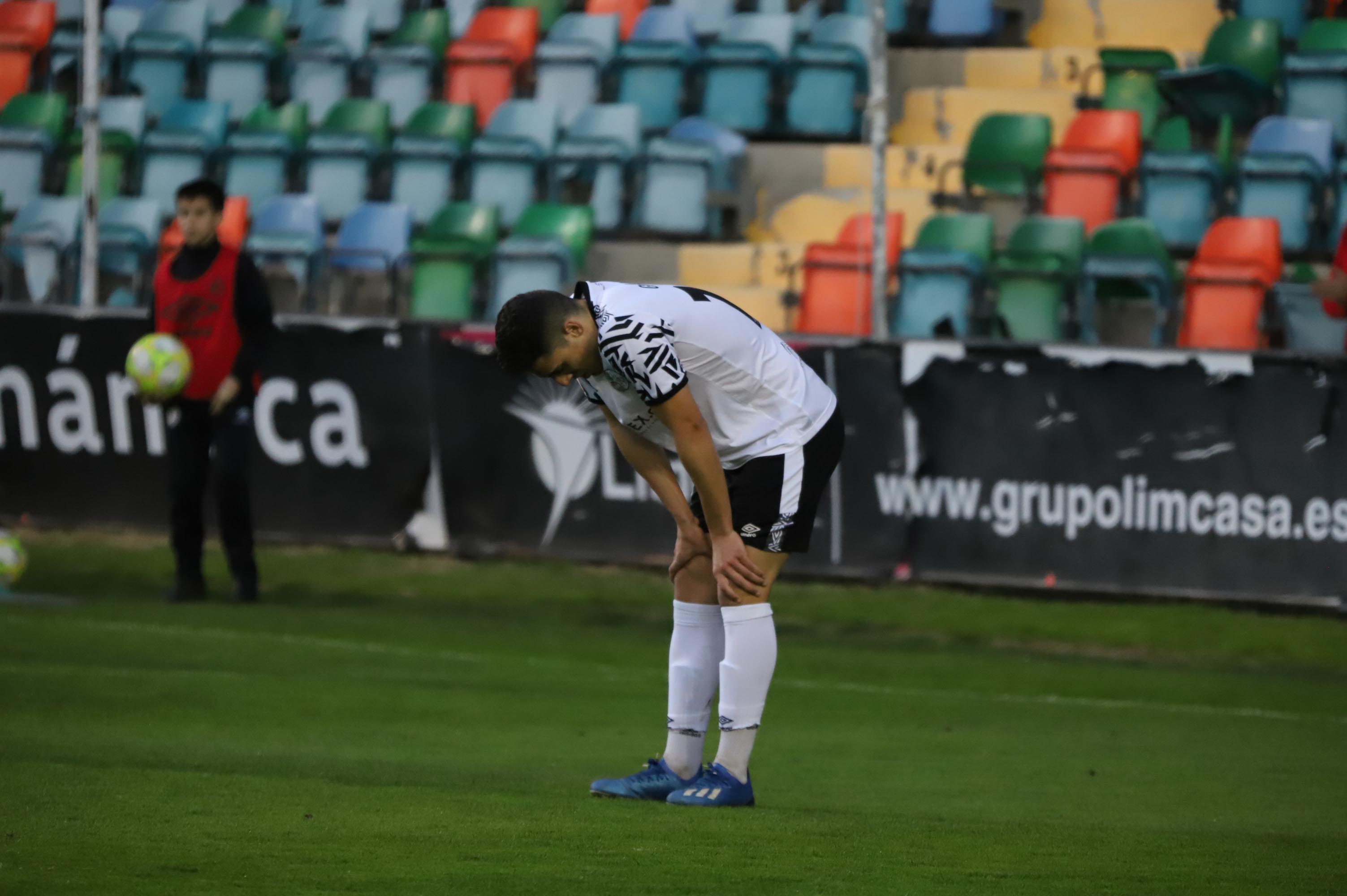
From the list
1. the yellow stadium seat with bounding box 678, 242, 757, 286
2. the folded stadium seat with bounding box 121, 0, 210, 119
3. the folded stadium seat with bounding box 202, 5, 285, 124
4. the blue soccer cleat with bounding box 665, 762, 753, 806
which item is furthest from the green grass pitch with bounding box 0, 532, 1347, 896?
the folded stadium seat with bounding box 121, 0, 210, 119

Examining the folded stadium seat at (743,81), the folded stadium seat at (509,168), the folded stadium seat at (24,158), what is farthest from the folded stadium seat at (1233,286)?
the folded stadium seat at (24,158)

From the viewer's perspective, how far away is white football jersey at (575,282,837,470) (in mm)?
5457

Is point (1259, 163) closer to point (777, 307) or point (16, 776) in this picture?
point (777, 307)

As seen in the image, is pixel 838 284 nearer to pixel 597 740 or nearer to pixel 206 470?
pixel 206 470

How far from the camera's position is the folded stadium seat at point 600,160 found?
1683 centimetres

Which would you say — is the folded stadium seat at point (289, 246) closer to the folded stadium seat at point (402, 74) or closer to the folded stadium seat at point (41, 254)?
the folded stadium seat at point (41, 254)

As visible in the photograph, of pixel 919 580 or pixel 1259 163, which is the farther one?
pixel 1259 163

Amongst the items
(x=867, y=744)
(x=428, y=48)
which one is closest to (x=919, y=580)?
(x=867, y=744)

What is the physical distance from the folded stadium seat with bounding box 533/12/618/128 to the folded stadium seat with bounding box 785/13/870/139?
1.91 metres

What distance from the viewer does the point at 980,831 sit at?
555 cm

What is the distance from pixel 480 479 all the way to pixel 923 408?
10.2 feet

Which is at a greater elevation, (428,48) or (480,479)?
(428,48)

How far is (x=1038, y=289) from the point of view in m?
14.2

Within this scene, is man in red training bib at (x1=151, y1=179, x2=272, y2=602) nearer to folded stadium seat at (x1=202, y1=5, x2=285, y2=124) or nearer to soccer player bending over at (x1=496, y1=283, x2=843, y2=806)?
soccer player bending over at (x1=496, y1=283, x2=843, y2=806)
